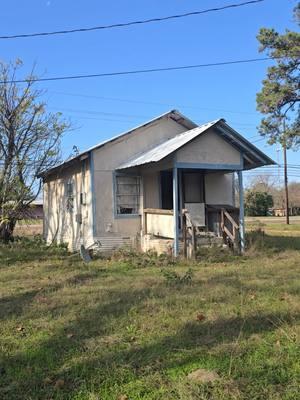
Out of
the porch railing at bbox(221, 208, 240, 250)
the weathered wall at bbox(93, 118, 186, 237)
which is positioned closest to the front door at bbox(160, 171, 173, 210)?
the weathered wall at bbox(93, 118, 186, 237)

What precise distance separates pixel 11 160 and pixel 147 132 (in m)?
5.69

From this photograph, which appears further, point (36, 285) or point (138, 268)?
point (138, 268)

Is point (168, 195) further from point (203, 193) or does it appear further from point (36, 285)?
point (36, 285)

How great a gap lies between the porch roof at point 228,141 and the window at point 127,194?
584mm

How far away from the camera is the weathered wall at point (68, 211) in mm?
15234

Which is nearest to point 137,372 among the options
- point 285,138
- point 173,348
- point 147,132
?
point 173,348

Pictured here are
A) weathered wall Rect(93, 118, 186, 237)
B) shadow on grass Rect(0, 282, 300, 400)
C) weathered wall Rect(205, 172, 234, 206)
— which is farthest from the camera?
weathered wall Rect(205, 172, 234, 206)

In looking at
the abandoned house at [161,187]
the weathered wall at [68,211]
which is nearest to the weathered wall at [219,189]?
the abandoned house at [161,187]

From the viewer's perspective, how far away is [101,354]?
4.83 metres

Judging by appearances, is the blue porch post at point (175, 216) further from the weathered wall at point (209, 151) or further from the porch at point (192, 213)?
the weathered wall at point (209, 151)

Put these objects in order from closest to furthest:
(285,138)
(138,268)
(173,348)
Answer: (173,348) < (138,268) < (285,138)

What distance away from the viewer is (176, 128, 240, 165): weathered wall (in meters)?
13.2

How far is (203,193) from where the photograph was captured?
16.2 m

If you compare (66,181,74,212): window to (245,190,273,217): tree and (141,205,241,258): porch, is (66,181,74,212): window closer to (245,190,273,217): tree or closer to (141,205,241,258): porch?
(141,205,241,258): porch
